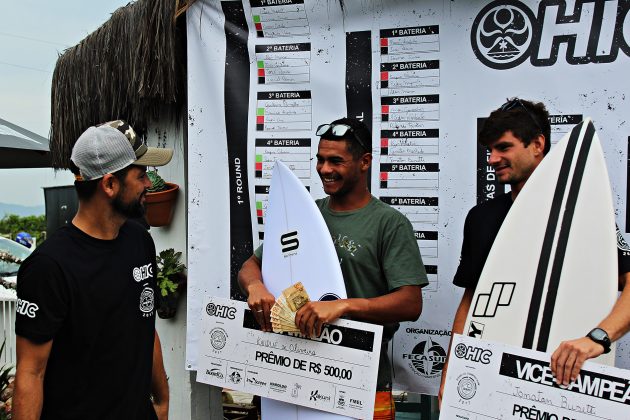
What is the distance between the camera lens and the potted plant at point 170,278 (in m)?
3.22

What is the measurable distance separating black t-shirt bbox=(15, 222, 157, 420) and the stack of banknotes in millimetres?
416

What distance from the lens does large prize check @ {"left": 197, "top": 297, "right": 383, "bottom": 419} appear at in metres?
1.97

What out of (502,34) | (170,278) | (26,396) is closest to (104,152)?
(26,396)

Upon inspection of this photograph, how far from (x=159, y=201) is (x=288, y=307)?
4.90ft

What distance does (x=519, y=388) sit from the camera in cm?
175

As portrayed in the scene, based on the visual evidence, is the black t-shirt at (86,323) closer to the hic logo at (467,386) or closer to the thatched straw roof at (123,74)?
the hic logo at (467,386)

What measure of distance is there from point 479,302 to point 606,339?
455 mm

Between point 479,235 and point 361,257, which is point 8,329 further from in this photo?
point 479,235

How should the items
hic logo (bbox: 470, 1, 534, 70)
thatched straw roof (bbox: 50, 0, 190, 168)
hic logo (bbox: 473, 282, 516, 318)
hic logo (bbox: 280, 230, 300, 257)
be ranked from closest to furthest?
hic logo (bbox: 473, 282, 516, 318) < hic logo (bbox: 280, 230, 300, 257) < hic logo (bbox: 470, 1, 534, 70) < thatched straw roof (bbox: 50, 0, 190, 168)

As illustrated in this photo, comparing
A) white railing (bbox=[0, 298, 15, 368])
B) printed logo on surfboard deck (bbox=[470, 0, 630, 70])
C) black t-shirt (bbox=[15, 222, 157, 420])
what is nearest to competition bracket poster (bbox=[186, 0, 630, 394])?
printed logo on surfboard deck (bbox=[470, 0, 630, 70])

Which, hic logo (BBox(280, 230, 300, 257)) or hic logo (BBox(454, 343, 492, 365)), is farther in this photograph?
hic logo (BBox(280, 230, 300, 257))

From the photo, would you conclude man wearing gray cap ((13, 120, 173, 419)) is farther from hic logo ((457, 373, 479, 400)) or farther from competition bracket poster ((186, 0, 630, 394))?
competition bracket poster ((186, 0, 630, 394))

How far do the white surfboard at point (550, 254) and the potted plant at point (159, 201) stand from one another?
1816 millimetres

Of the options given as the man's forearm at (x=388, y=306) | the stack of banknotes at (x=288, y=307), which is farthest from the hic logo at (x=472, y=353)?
the stack of banknotes at (x=288, y=307)
